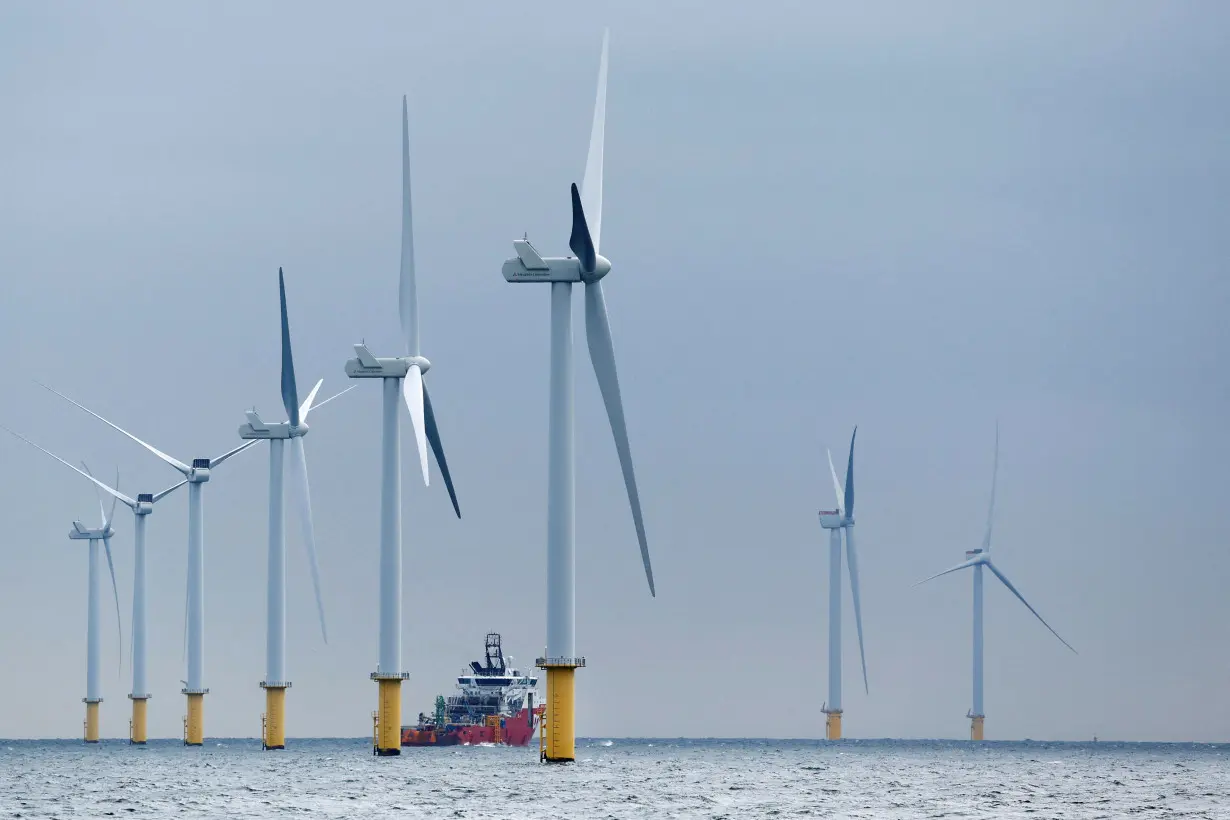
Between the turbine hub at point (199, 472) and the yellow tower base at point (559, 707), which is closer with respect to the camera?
the yellow tower base at point (559, 707)

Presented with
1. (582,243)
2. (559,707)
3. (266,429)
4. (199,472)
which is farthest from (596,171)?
(199,472)

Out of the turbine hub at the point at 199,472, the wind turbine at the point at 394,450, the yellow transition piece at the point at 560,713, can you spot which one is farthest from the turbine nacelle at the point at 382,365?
the turbine hub at the point at 199,472

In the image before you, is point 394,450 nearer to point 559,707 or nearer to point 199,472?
point 559,707

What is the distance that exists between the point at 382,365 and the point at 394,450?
6451 mm

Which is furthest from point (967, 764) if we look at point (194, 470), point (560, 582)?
point (560, 582)

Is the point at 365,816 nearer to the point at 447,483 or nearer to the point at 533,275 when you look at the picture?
the point at 533,275

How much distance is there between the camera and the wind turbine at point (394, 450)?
13912cm

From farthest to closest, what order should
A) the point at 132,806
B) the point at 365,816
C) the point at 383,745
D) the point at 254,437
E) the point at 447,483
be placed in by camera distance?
the point at 254,437
the point at 383,745
the point at 447,483
the point at 132,806
the point at 365,816

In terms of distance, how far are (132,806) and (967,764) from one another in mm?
98428


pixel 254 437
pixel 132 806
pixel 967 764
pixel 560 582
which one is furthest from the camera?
pixel 967 764

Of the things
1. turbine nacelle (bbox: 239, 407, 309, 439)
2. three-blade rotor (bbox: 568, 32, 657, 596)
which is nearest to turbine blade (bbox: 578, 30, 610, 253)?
three-blade rotor (bbox: 568, 32, 657, 596)

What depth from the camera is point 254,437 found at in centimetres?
16900

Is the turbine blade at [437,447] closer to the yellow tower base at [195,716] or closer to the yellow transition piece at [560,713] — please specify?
the yellow transition piece at [560,713]

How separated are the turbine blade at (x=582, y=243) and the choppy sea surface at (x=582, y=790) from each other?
2677cm
